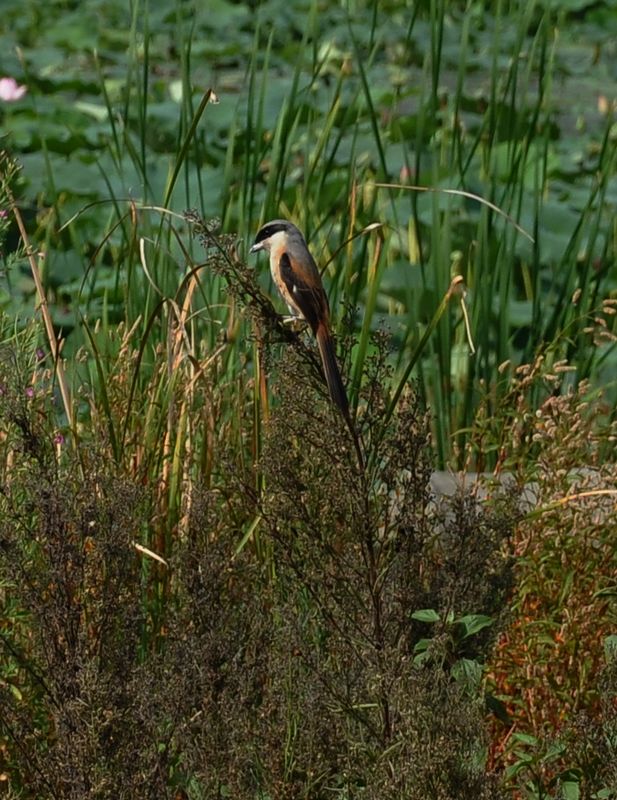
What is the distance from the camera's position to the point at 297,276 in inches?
125

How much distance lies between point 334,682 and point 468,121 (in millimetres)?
6245

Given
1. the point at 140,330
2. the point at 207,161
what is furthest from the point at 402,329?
the point at 207,161

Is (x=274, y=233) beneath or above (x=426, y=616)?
above

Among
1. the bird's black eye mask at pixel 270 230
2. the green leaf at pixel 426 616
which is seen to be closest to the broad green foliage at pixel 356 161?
the bird's black eye mask at pixel 270 230

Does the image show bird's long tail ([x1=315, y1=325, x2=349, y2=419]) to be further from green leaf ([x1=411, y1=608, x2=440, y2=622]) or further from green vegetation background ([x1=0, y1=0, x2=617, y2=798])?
green leaf ([x1=411, y1=608, x2=440, y2=622])

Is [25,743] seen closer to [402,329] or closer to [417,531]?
[417,531]

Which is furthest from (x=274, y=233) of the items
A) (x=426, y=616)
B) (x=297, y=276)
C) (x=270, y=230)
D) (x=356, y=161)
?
(x=356, y=161)

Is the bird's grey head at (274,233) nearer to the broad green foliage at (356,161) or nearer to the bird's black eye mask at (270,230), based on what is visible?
the bird's black eye mask at (270,230)

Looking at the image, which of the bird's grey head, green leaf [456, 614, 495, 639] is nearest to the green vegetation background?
green leaf [456, 614, 495, 639]

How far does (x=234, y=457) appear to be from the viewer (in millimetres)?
3564

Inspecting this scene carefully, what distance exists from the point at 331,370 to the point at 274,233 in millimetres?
557

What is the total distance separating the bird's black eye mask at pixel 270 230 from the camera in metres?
3.26

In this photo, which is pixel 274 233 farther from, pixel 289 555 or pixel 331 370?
pixel 289 555

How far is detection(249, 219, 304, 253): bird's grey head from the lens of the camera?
321 centimetres
